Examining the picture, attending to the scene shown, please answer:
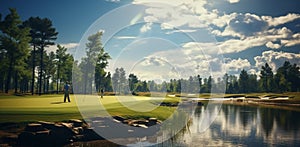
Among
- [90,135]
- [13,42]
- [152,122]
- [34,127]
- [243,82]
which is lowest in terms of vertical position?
[90,135]

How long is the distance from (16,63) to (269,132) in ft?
189

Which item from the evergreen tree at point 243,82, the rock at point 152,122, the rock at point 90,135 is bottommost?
the rock at point 90,135

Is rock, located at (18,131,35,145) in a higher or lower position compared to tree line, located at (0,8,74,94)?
lower

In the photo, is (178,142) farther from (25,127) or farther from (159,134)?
(25,127)

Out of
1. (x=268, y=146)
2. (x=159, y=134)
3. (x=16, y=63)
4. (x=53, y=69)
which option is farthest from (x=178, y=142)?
(x=53, y=69)

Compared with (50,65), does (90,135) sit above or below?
below

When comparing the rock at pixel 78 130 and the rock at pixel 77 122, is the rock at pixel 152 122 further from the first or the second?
the rock at pixel 78 130

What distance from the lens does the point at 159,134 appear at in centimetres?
3247

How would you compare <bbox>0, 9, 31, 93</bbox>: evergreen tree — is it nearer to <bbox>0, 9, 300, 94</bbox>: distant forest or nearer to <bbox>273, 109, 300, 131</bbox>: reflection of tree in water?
<bbox>0, 9, 300, 94</bbox>: distant forest

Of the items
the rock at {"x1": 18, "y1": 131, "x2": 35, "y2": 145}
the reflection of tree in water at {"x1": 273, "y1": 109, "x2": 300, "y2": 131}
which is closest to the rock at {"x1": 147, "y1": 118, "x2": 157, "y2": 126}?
the rock at {"x1": 18, "y1": 131, "x2": 35, "y2": 145}

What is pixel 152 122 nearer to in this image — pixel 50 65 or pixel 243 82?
pixel 50 65

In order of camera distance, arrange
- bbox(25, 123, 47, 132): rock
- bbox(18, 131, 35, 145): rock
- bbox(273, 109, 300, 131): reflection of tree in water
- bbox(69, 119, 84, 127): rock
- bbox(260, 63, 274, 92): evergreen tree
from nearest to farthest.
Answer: bbox(18, 131, 35, 145): rock, bbox(25, 123, 47, 132): rock, bbox(69, 119, 84, 127): rock, bbox(273, 109, 300, 131): reflection of tree in water, bbox(260, 63, 274, 92): evergreen tree

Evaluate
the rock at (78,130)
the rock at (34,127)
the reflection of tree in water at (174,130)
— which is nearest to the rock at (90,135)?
the rock at (78,130)

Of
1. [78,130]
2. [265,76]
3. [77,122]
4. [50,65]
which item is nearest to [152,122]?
[77,122]
